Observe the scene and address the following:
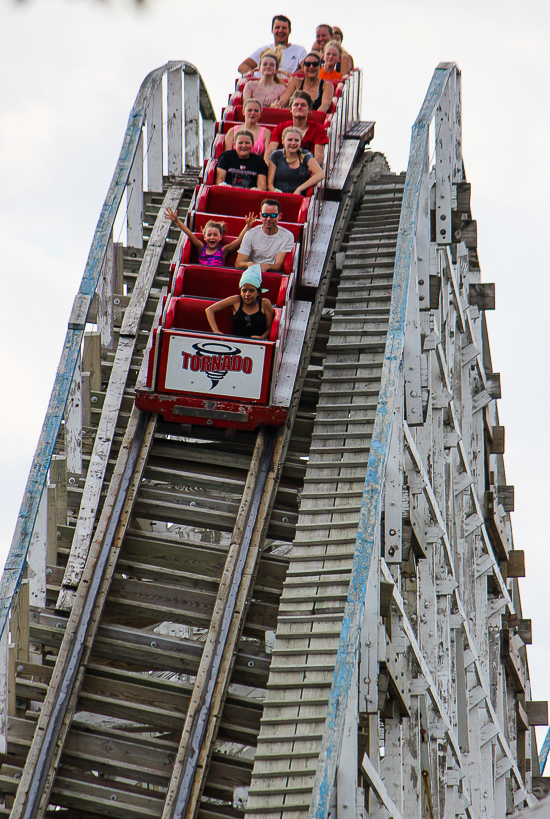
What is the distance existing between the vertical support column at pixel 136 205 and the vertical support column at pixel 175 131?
1.58 metres

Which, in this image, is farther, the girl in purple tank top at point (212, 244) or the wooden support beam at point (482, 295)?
the wooden support beam at point (482, 295)

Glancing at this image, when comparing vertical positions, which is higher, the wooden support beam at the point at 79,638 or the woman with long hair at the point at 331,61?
the woman with long hair at the point at 331,61

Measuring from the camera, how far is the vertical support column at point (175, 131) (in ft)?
35.4

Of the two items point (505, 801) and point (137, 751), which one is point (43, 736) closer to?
point (137, 751)

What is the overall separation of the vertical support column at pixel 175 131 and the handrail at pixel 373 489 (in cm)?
370

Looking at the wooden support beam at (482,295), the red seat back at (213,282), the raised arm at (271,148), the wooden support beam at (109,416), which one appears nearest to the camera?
the wooden support beam at (109,416)

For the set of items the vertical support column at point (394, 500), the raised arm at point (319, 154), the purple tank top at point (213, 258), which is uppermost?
the raised arm at point (319, 154)

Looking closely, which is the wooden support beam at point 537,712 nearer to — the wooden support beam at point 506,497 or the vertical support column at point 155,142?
the wooden support beam at point 506,497

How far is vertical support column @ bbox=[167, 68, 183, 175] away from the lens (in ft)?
35.4

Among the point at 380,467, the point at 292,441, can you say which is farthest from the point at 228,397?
the point at 380,467

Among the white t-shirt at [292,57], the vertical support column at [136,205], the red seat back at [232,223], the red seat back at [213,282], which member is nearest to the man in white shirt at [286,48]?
the white t-shirt at [292,57]

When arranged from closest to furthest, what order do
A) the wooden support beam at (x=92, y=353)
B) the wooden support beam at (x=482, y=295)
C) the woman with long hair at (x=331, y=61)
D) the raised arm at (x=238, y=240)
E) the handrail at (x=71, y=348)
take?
the handrail at (x=71, y=348)
the wooden support beam at (x=92, y=353)
the raised arm at (x=238, y=240)
the woman with long hair at (x=331, y=61)
the wooden support beam at (x=482, y=295)

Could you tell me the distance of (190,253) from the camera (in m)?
7.86

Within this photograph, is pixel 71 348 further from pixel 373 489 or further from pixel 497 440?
pixel 497 440
